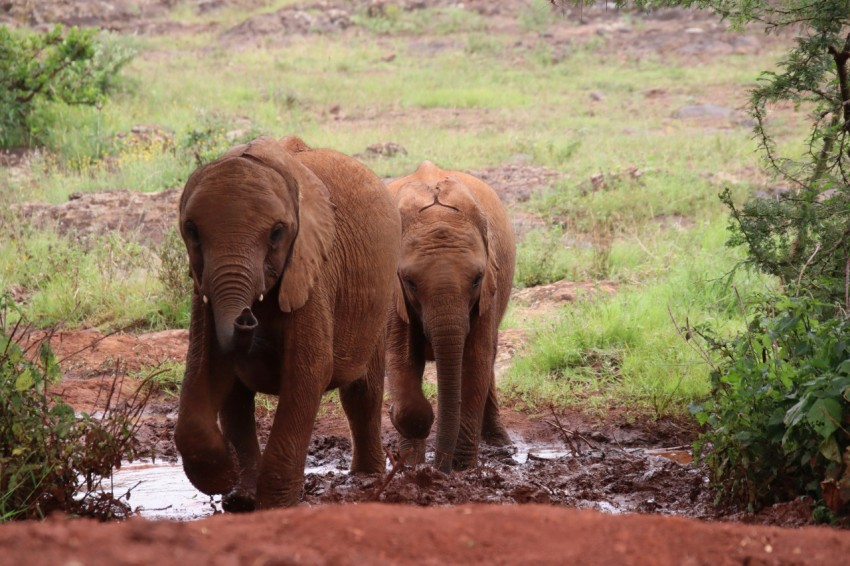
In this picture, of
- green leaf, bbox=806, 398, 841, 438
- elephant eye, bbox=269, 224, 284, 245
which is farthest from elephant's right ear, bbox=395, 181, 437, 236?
green leaf, bbox=806, 398, 841, 438

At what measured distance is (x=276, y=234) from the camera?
554cm

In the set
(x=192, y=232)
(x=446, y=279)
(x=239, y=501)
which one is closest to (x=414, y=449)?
(x=446, y=279)

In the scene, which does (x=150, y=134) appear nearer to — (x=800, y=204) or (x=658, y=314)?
(x=658, y=314)

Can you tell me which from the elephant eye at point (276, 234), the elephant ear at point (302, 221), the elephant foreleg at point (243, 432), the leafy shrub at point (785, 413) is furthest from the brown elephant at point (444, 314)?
the elephant eye at point (276, 234)

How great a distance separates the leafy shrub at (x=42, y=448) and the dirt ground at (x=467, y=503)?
0.45 meters

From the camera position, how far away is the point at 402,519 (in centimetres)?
352

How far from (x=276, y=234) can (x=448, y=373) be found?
2062 millimetres

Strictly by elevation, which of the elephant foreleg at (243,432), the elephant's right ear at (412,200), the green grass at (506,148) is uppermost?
the elephant's right ear at (412,200)

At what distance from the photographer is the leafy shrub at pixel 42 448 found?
5.54m

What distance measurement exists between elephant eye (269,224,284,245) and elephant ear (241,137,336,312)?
0.15m

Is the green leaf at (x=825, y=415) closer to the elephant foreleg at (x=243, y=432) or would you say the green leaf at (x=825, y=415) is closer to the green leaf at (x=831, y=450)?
the green leaf at (x=831, y=450)

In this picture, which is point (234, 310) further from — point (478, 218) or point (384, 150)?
point (384, 150)

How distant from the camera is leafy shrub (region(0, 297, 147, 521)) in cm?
554

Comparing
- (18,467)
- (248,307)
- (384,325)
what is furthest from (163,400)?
(248,307)
